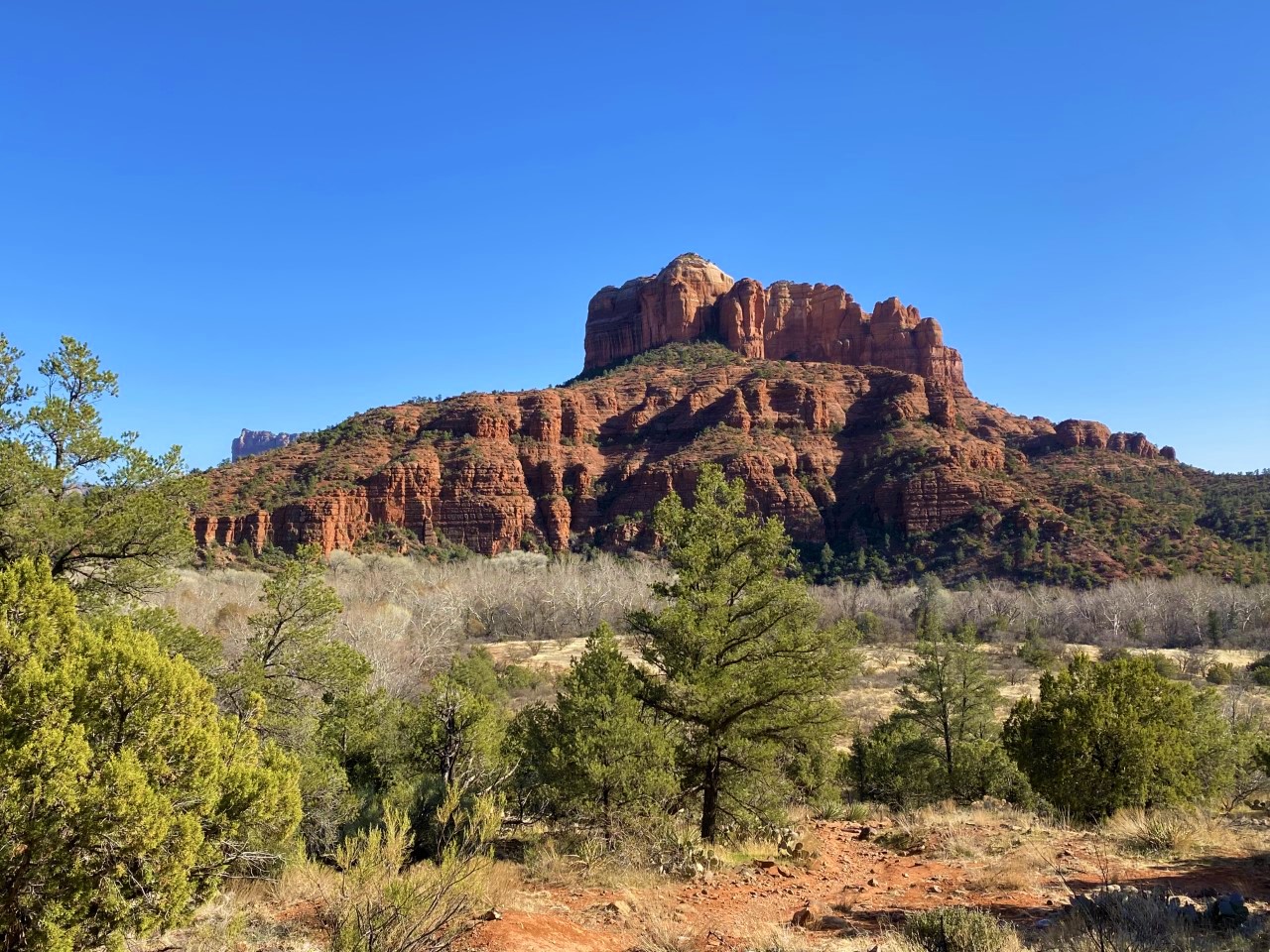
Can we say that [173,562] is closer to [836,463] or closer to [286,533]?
[286,533]

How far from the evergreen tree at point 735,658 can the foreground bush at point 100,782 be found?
22.8 ft

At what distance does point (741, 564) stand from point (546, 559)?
72.6 m

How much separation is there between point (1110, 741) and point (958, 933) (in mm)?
8990

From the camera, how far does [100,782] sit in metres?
5.07

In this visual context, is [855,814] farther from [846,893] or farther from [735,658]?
[846,893]

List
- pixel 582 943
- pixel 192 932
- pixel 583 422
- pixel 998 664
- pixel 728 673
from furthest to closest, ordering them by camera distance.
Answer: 1. pixel 583 422
2. pixel 998 664
3. pixel 728 673
4. pixel 582 943
5. pixel 192 932

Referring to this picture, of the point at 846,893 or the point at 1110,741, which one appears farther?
the point at 1110,741

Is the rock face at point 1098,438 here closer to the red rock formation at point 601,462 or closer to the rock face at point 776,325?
the red rock formation at point 601,462

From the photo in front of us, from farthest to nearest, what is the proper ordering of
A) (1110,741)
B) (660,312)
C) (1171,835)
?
(660,312), (1110,741), (1171,835)

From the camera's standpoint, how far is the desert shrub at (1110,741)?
39.4 ft

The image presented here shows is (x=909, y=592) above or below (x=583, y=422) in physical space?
below

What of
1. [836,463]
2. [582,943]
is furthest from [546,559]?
[582,943]

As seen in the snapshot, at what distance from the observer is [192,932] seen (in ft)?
20.0

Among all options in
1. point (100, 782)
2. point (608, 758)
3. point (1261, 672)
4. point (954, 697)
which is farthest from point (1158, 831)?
point (1261, 672)
